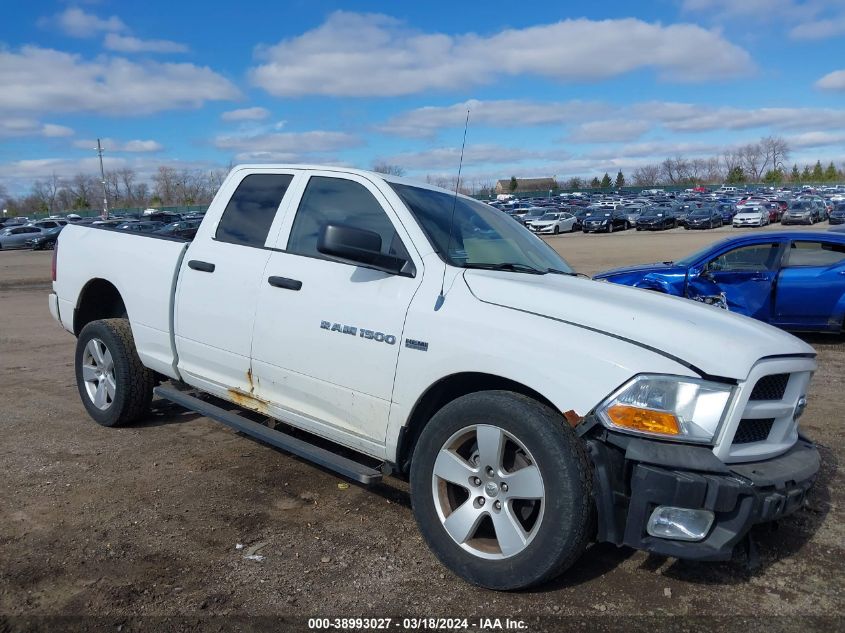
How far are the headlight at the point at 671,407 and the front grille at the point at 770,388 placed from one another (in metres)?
0.28

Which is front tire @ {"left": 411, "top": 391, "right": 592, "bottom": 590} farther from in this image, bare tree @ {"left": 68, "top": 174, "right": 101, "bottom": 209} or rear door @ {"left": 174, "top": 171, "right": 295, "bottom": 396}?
bare tree @ {"left": 68, "top": 174, "right": 101, "bottom": 209}

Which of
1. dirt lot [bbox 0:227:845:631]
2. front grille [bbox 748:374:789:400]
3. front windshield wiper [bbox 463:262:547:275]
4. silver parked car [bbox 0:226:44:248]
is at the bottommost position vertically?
silver parked car [bbox 0:226:44:248]

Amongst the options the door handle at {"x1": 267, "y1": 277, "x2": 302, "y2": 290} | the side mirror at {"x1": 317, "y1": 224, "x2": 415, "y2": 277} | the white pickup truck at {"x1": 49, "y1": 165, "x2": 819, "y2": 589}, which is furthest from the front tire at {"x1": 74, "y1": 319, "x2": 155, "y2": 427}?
the side mirror at {"x1": 317, "y1": 224, "x2": 415, "y2": 277}

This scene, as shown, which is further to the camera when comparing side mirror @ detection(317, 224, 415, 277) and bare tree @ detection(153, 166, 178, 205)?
bare tree @ detection(153, 166, 178, 205)

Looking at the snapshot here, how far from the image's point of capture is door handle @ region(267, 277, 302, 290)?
3.96m

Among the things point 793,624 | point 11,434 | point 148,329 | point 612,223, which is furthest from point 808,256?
point 612,223

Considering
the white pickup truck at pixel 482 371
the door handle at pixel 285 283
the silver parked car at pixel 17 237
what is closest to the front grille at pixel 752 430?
the white pickup truck at pixel 482 371

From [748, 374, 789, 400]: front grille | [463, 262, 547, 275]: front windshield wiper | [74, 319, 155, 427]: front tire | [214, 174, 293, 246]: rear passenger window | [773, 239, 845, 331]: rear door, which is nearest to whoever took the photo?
[748, 374, 789, 400]: front grille

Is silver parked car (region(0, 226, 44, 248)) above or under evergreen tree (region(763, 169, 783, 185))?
under

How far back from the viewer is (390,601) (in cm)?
314

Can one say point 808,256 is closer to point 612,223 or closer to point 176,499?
point 176,499

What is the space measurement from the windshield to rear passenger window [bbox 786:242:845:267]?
20.8 feet

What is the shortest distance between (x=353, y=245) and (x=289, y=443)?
134 centimetres

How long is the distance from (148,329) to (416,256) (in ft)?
7.71
